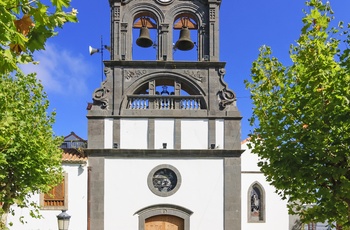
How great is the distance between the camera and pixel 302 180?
8625 mm

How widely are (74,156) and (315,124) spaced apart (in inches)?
488

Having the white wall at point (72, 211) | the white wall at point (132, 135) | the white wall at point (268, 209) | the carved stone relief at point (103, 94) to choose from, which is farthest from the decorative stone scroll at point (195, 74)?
the white wall at point (268, 209)

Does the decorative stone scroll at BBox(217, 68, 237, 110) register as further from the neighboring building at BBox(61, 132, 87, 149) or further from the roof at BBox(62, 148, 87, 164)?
the neighboring building at BBox(61, 132, 87, 149)

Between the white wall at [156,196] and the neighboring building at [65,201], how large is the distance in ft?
5.60

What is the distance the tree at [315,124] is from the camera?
780cm

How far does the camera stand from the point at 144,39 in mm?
17156

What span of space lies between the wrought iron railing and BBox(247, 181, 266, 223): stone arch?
20.6 ft

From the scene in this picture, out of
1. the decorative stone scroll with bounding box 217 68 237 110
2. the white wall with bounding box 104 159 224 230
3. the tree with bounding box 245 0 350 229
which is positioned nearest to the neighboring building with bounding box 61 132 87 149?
the white wall with bounding box 104 159 224 230

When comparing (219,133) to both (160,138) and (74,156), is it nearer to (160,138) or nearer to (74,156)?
(160,138)

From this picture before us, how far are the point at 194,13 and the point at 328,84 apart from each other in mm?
10381

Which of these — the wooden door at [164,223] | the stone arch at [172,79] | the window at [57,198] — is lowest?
the wooden door at [164,223]

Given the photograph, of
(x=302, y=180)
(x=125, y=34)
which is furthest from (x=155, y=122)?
(x=302, y=180)

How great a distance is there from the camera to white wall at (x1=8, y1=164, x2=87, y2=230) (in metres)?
17.0

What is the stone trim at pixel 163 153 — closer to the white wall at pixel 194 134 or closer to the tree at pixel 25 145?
the white wall at pixel 194 134
